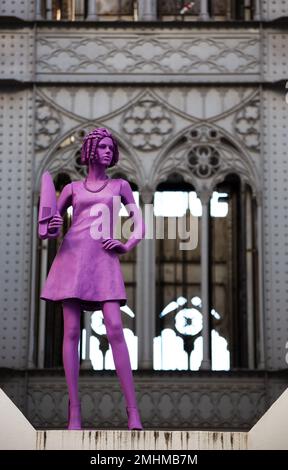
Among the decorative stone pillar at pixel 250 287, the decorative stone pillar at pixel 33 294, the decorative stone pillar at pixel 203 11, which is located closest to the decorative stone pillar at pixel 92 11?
the decorative stone pillar at pixel 203 11

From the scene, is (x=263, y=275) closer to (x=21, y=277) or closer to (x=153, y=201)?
(x=153, y=201)

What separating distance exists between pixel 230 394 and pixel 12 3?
6.14m

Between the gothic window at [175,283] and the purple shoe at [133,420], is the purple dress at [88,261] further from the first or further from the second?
the gothic window at [175,283]

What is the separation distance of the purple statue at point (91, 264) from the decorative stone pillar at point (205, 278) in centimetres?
555

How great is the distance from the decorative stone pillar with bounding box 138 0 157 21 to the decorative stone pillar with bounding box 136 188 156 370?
99.3 inches

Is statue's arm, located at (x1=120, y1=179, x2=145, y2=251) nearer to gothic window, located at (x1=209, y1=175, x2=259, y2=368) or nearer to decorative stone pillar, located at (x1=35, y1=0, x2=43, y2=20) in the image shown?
gothic window, located at (x1=209, y1=175, x2=259, y2=368)

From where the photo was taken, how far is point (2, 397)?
12.5 metres

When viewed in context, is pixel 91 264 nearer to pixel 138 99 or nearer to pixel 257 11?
pixel 138 99

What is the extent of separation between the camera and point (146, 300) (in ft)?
63.7

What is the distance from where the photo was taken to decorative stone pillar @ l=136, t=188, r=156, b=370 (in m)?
19.2

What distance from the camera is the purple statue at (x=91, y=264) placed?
1330cm

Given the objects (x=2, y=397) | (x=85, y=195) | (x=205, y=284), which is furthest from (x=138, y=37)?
(x=2, y=397)

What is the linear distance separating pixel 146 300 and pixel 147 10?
13.3ft
